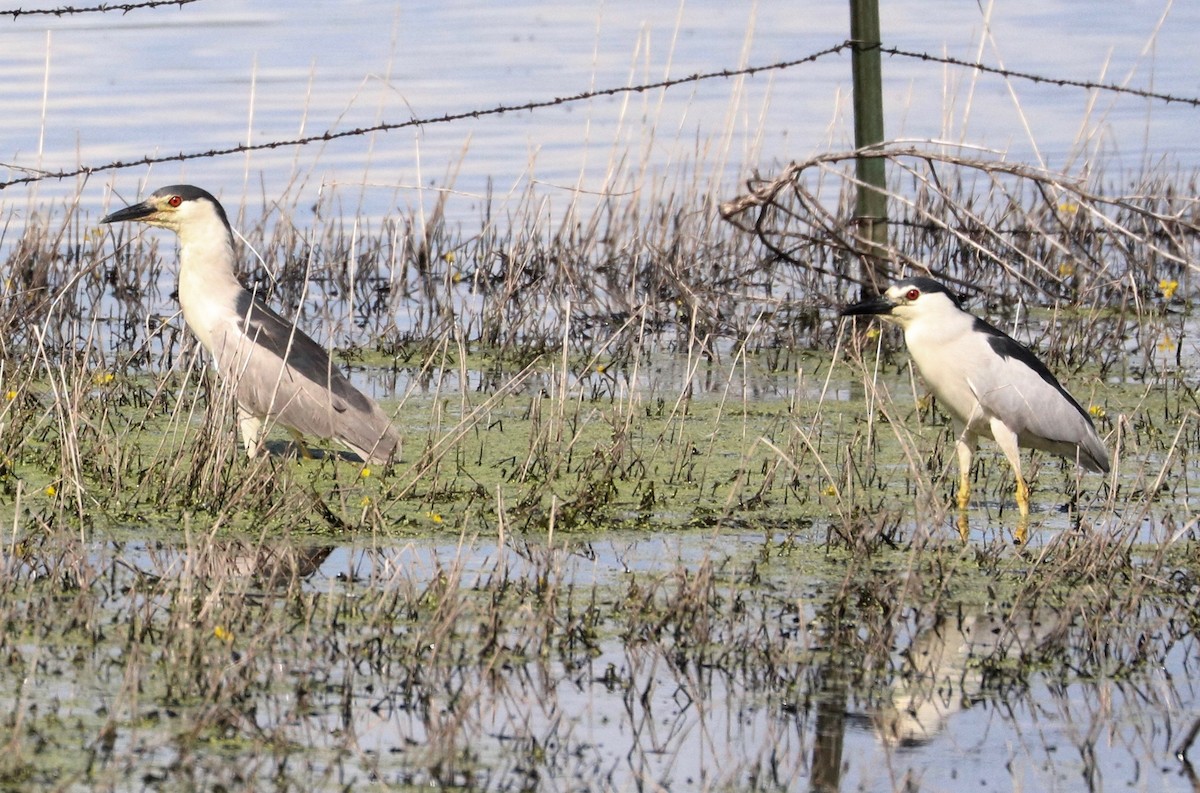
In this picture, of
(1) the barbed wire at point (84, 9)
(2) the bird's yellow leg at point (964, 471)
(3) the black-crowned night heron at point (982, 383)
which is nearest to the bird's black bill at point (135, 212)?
(1) the barbed wire at point (84, 9)

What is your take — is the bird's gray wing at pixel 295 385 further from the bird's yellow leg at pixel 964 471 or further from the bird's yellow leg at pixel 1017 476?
the bird's yellow leg at pixel 1017 476

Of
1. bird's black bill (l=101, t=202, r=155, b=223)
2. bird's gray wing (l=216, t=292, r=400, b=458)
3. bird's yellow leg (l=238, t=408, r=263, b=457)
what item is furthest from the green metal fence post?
bird's black bill (l=101, t=202, r=155, b=223)

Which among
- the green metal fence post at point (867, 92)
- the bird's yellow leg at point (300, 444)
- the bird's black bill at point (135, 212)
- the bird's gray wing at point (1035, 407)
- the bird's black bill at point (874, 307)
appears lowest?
the bird's yellow leg at point (300, 444)

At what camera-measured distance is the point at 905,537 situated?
6.19m

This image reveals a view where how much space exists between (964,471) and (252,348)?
2.74 m

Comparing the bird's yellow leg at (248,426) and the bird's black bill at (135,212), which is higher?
the bird's black bill at (135,212)

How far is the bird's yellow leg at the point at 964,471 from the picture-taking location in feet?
21.6

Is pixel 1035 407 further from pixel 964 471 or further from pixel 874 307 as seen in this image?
pixel 874 307

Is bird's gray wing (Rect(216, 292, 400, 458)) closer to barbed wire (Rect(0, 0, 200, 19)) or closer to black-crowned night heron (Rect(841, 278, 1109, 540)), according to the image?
barbed wire (Rect(0, 0, 200, 19))

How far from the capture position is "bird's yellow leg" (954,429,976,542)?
6570 millimetres

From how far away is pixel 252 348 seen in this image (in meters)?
7.55

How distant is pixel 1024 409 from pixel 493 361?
10.4ft

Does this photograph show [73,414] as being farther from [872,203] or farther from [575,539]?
[872,203]

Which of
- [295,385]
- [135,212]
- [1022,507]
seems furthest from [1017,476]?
[135,212]
